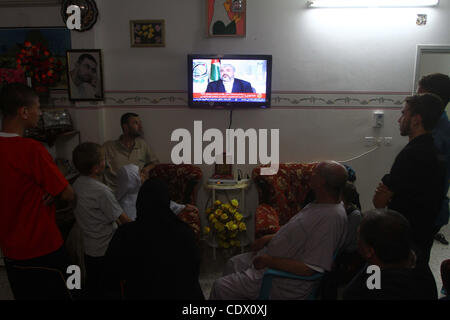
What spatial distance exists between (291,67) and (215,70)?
31.3 inches

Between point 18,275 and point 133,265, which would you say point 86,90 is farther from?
point 133,265

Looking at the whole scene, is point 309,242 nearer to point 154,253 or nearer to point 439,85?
point 154,253

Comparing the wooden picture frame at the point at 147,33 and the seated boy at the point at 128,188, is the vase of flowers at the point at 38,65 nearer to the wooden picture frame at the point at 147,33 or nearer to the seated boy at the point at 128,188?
the wooden picture frame at the point at 147,33

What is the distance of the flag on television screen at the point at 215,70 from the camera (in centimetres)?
326

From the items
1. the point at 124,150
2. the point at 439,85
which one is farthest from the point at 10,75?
the point at 439,85

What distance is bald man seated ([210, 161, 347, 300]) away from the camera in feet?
5.63

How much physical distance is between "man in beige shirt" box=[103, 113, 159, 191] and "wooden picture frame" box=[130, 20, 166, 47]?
759 millimetres

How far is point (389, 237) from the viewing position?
4.34 ft

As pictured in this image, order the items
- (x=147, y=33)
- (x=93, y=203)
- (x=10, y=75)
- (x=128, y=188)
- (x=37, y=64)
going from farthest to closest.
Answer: (x=147, y=33), (x=37, y=64), (x=10, y=75), (x=128, y=188), (x=93, y=203)

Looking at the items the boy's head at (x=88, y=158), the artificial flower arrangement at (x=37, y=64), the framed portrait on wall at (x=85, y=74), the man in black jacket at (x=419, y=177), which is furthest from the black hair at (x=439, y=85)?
the artificial flower arrangement at (x=37, y=64)

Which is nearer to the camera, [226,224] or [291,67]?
[226,224]

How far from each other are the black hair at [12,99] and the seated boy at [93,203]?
1.39 feet

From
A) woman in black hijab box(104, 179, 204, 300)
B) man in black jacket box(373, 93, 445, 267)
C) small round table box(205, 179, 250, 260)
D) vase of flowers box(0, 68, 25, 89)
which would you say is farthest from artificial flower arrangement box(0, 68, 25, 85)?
man in black jacket box(373, 93, 445, 267)
